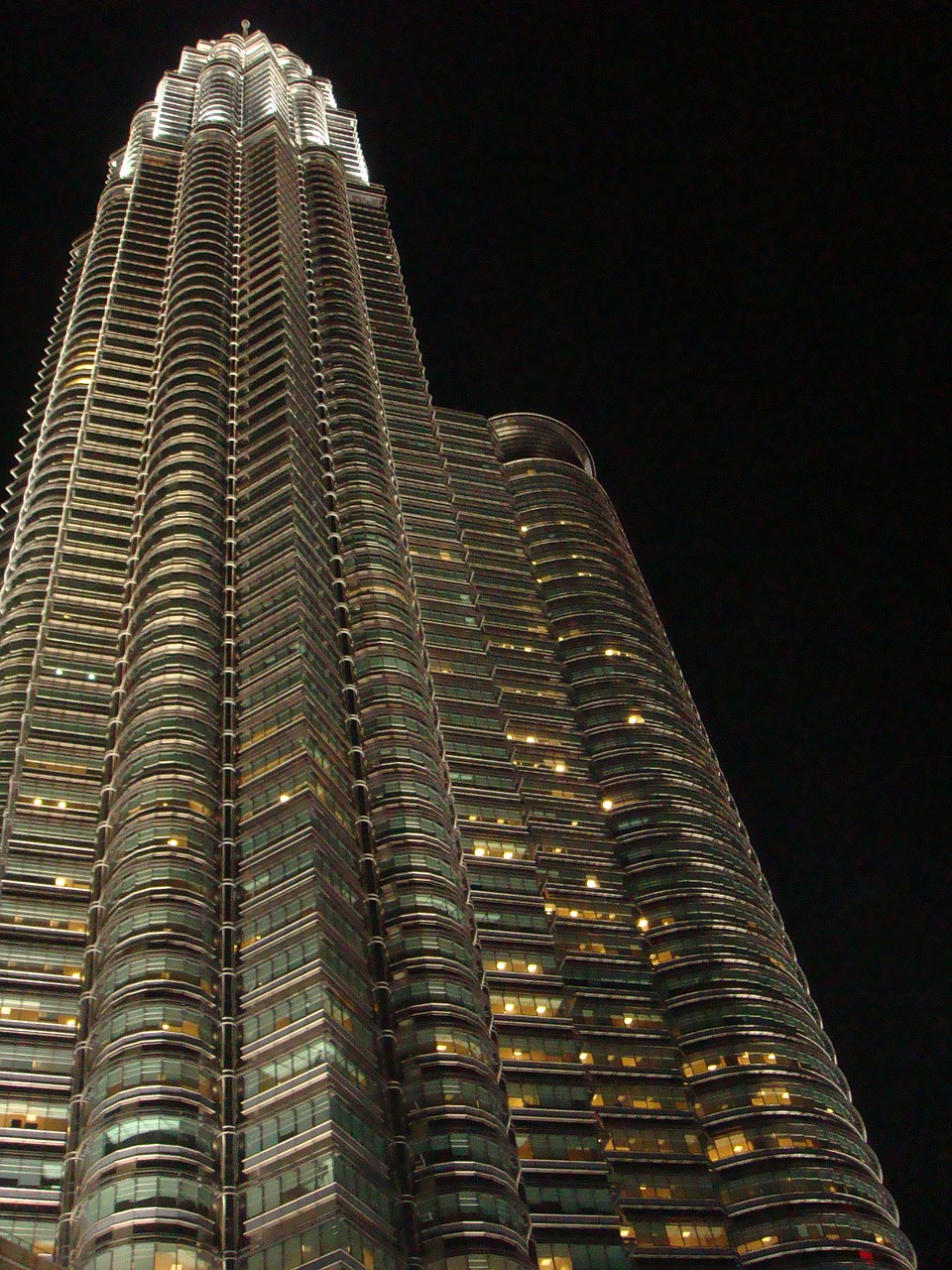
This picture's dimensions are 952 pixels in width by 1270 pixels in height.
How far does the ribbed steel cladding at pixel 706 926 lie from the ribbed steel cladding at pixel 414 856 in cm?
2491

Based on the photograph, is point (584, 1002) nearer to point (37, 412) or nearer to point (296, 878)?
point (296, 878)

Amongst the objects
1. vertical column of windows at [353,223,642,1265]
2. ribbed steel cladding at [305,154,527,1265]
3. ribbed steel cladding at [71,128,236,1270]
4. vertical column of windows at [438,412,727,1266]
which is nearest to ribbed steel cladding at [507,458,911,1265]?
vertical column of windows at [438,412,727,1266]

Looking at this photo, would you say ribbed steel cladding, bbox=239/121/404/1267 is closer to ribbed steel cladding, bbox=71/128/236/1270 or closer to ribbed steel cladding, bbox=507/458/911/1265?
ribbed steel cladding, bbox=71/128/236/1270

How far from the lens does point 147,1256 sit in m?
73.6

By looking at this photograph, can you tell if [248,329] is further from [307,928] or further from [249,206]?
[307,928]

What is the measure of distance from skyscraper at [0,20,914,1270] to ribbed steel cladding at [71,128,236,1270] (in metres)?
0.27

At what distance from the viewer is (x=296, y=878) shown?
93.2m

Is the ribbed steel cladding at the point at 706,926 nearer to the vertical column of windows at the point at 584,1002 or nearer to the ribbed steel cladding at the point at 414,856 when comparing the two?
the vertical column of windows at the point at 584,1002

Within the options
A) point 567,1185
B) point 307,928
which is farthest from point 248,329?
point 567,1185

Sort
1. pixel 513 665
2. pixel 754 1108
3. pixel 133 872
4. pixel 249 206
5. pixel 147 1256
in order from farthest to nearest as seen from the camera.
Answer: pixel 249 206
pixel 513 665
pixel 754 1108
pixel 133 872
pixel 147 1256

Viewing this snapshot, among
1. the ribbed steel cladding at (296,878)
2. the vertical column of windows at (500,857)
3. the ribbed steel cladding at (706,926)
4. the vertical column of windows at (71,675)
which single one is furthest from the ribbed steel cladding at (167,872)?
the ribbed steel cladding at (706,926)

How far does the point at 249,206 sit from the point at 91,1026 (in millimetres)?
118075

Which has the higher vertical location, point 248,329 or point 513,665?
point 248,329

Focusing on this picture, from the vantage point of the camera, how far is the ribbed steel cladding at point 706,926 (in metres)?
105
